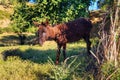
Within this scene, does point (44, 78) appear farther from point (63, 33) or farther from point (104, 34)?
point (63, 33)

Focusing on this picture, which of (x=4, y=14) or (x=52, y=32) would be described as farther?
(x=4, y=14)

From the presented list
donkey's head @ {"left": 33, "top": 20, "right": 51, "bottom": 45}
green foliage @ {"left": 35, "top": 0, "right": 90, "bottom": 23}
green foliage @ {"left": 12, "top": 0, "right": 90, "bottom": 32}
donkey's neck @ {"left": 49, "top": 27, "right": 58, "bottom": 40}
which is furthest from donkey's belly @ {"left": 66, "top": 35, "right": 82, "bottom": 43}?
green foliage @ {"left": 35, "top": 0, "right": 90, "bottom": 23}

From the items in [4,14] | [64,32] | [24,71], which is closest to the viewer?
[24,71]

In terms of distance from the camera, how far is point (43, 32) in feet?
50.3

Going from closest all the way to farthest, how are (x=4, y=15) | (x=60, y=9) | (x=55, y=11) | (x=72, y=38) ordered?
(x=72, y=38)
(x=55, y=11)
(x=60, y=9)
(x=4, y=15)

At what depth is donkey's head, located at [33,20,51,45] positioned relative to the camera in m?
15.1

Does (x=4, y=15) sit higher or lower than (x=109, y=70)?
lower

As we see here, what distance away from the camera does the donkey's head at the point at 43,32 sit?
15.1 meters

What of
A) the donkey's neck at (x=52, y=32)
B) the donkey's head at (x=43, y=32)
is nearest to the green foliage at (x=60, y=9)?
the donkey's neck at (x=52, y=32)

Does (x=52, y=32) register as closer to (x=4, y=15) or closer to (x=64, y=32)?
(x=64, y=32)

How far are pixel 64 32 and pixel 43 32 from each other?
5.08 feet

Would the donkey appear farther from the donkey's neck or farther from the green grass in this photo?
the green grass

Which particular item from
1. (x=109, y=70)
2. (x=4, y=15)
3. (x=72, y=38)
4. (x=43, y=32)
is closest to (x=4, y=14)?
(x=4, y=15)

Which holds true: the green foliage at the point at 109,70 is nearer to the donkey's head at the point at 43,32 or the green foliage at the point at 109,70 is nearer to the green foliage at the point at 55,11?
the donkey's head at the point at 43,32
